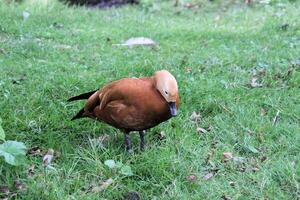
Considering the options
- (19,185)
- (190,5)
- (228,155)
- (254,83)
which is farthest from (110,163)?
(190,5)

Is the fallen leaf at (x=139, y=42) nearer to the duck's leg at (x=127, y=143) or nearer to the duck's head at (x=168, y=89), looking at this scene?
the duck's leg at (x=127, y=143)

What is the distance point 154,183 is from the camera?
346 cm

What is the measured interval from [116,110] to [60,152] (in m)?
0.55

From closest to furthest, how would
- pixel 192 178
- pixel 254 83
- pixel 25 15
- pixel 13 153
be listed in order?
pixel 13 153 < pixel 192 178 < pixel 254 83 < pixel 25 15

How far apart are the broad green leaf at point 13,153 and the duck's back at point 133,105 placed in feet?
2.16

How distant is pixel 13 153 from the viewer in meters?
3.17

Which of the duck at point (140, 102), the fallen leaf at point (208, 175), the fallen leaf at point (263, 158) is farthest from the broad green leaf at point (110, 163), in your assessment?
the fallen leaf at point (263, 158)

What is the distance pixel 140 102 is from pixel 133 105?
62 mm

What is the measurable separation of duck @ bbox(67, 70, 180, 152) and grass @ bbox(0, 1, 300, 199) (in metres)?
0.28

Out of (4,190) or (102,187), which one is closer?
(4,190)

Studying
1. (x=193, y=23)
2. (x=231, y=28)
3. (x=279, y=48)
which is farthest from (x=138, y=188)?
(x=193, y=23)

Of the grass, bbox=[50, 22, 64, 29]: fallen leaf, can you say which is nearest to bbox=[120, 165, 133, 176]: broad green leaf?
the grass

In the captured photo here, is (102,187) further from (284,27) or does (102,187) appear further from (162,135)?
(284,27)

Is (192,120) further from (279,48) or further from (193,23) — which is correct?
(193,23)
